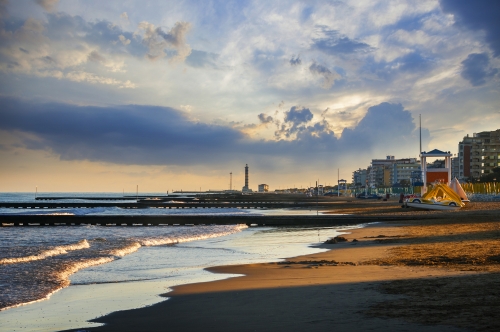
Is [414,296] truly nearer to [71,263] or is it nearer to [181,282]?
[181,282]

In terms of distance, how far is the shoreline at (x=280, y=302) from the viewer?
7380 millimetres

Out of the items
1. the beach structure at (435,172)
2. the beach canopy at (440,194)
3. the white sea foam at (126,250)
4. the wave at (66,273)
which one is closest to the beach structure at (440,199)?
the beach canopy at (440,194)

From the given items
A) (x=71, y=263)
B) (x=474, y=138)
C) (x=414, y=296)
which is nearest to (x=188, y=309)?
(x=414, y=296)

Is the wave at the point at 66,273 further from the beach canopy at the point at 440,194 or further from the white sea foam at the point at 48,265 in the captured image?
the beach canopy at the point at 440,194

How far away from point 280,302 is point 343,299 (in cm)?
117

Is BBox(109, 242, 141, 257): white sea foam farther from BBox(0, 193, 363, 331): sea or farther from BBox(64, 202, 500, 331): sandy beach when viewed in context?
BBox(64, 202, 500, 331): sandy beach

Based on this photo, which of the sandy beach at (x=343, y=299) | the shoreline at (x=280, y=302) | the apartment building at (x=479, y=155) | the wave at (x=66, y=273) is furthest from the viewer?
the apartment building at (x=479, y=155)

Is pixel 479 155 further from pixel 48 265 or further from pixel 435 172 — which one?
pixel 48 265

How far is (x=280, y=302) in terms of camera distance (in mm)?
9203

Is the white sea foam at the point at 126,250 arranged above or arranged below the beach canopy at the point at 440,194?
below

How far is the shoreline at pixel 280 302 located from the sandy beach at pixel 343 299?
0.02 m

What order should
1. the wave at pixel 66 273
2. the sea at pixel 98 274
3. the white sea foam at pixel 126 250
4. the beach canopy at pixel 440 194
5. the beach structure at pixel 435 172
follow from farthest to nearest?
the beach structure at pixel 435 172 → the beach canopy at pixel 440 194 → the white sea foam at pixel 126 250 → the wave at pixel 66 273 → the sea at pixel 98 274

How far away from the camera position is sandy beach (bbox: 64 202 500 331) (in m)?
7.13

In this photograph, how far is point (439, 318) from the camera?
22.9ft
